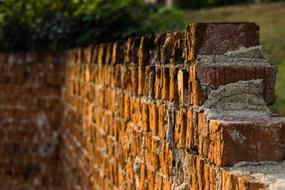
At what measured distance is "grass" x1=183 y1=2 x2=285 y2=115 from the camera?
6987 mm

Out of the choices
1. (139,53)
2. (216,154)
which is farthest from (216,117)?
(139,53)

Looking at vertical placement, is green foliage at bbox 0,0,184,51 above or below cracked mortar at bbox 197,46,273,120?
above

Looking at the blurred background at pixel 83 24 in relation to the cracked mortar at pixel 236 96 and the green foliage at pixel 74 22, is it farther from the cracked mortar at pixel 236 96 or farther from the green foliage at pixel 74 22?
the cracked mortar at pixel 236 96

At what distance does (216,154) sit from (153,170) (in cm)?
78

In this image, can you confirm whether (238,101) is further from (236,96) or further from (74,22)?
(74,22)

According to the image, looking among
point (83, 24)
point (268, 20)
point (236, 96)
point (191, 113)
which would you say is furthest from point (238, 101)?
point (268, 20)

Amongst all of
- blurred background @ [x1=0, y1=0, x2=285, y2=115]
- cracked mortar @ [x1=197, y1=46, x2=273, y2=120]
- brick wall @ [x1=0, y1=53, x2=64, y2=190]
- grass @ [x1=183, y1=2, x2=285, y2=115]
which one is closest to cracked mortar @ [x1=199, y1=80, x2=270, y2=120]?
cracked mortar @ [x1=197, y1=46, x2=273, y2=120]

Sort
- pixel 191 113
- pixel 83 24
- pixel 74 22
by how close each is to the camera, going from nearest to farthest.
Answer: pixel 191 113 → pixel 83 24 → pixel 74 22

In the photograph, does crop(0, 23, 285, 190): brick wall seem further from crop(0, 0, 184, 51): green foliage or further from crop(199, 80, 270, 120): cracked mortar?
crop(0, 0, 184, 51): green foliage

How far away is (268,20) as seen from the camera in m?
10.2

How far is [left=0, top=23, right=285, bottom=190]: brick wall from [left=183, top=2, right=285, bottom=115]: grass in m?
2.39

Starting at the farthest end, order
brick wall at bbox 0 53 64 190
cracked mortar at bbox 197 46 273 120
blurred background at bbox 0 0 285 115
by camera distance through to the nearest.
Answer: brick wall at bbox 0 53 64 190
blurred background at bbox 0 0 285 115
cracked mortar at bbox 197 46 273 120

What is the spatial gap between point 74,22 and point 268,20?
4956 millimetres

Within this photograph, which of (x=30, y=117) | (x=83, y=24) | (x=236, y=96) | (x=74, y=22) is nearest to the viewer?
(x=236, y=96)
